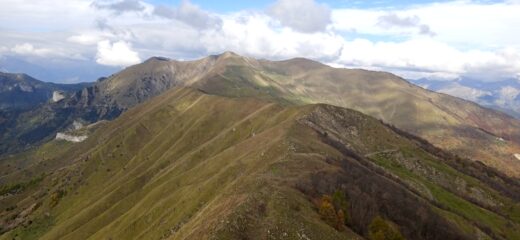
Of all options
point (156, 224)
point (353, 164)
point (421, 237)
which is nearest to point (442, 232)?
point (421, 237)

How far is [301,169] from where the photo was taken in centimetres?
12588

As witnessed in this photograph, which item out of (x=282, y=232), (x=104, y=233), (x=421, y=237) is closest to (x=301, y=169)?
(x=421, y=237)

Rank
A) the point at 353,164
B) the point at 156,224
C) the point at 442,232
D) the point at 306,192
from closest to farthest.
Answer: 1. the point at 306,192
2. the point at 442,232
3. the point at 156,224
4. the point at 353,164

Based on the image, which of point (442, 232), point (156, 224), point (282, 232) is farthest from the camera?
point (156, 224)

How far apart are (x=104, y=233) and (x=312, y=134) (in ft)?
283

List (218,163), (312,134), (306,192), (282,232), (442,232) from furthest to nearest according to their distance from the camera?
(312,134)
(218,163)
(442,232)
(306,192)
(282,232)

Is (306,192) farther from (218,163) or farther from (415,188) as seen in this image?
(415,188)

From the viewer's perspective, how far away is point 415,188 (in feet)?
600

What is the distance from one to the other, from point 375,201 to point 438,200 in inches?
2632

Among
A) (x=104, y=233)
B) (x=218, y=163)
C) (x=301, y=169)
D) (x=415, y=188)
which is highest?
(x=301, y=169)

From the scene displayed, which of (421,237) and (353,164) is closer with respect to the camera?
(421,237)

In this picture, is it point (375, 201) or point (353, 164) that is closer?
point (375, 201)

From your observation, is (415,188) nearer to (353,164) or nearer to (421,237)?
(353,164)

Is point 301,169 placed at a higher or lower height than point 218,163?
higher
